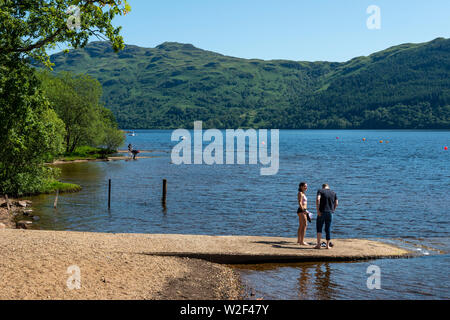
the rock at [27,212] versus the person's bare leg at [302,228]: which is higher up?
the person's bare leg at [302,228]

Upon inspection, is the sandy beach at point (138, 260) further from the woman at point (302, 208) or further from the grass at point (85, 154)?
the grass at point (85, 154)

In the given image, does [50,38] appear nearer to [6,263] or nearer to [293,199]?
[6,263]

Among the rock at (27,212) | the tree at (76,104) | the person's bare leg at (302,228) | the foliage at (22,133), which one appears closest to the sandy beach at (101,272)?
the person's bare leg at (302,228)

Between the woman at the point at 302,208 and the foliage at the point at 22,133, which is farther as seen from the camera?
the foliage at the point at 22,133

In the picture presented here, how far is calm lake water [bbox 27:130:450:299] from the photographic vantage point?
17.7 metres

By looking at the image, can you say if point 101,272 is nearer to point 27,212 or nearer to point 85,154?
point 27,212

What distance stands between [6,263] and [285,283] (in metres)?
10.5

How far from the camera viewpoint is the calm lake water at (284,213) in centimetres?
1770

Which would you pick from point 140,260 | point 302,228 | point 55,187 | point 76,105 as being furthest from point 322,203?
point 76,105

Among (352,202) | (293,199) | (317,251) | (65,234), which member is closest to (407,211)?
(352,202)

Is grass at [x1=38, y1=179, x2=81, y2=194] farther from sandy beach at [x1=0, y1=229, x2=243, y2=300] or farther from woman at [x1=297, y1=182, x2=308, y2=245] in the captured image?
woman at [x1=297, y1=182, x2=308, y2=245]

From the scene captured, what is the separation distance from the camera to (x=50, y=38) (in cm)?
1945
